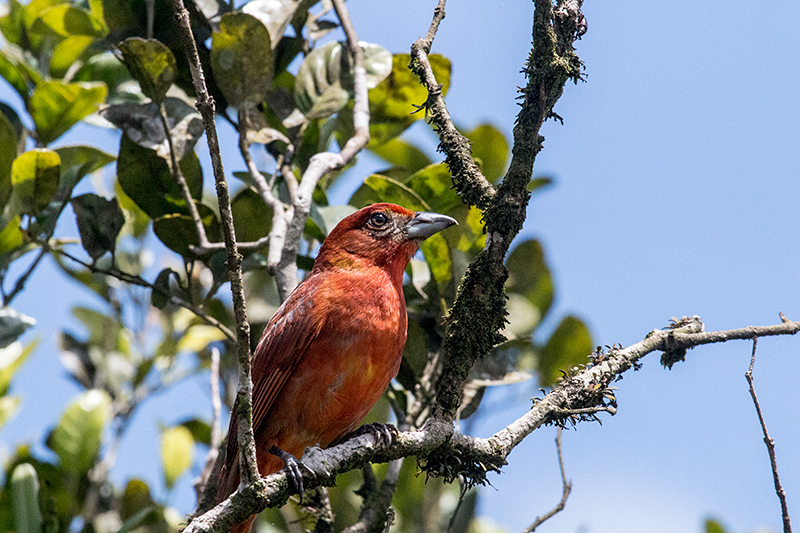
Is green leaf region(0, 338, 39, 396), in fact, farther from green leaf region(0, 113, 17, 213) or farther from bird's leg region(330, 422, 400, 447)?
bird's leg region(330, 422, 400, 447)

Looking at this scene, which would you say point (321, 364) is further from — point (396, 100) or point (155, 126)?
point (396, 100)

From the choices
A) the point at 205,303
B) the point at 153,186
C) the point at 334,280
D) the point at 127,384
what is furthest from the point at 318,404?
the point at 127,384

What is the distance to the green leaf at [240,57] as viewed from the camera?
3852 millimetres

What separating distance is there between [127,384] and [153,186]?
2171 mm

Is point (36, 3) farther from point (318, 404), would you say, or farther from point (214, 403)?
point (318, 404)

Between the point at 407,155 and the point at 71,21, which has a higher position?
the point at 407,155

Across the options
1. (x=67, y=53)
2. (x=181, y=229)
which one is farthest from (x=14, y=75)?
(x=181, y=229)

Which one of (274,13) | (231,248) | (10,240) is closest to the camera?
(231,248)

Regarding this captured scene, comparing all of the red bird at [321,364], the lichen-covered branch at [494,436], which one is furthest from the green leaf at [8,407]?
the lichen-covered branch at [494,436]

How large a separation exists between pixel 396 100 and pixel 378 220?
87 cm

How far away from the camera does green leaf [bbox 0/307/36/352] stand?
12.4 ft

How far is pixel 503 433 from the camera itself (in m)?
3.05

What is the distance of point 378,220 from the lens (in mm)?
3912

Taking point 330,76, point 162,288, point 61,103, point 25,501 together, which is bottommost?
point 25,501
